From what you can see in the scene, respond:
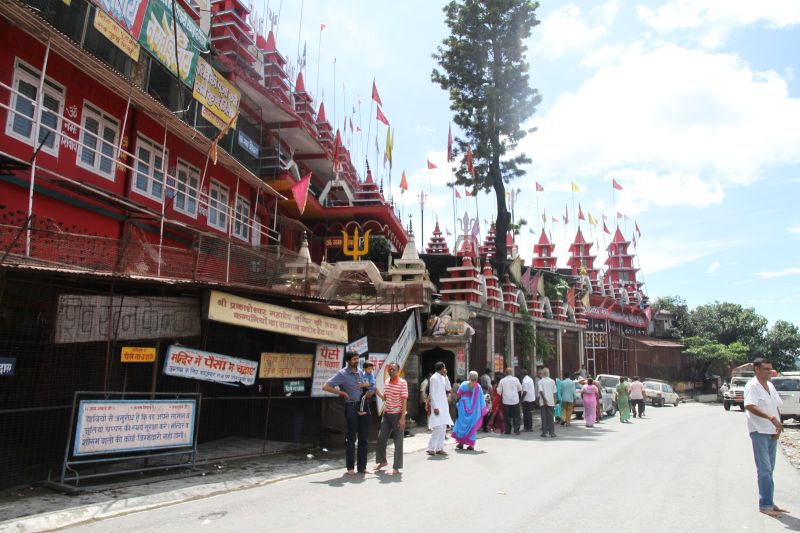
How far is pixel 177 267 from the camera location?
391 inches

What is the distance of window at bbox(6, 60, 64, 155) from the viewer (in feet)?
37.5

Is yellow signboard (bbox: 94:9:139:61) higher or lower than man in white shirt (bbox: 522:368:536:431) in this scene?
higher

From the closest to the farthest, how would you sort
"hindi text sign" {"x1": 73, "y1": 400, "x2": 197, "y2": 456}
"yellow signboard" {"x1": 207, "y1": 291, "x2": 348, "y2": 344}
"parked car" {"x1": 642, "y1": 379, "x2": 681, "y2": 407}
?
"hindi text sign" {"x1": 73, "y1": 400, "x2": 197, "y2": 456} → "yellow signboard" {"x1": 207, "y1": 291, "x2": 348, "y2": 344} → "parked car" {"x1": 642, "y1": 379, "x2": 681, "y2": 407}

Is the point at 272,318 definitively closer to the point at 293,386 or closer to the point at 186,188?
the point at 293,386

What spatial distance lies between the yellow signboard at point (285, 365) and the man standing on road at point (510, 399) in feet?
19.7

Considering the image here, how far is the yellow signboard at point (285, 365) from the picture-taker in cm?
1009

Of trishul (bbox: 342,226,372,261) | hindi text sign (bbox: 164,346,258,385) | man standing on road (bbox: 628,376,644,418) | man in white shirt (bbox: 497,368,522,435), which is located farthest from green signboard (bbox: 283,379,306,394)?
man standing on road (bbox: 628,376,644,418)

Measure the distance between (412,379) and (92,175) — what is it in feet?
34.8

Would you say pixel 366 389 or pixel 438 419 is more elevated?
pixel 366 389

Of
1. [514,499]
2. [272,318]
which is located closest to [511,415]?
[272,318]

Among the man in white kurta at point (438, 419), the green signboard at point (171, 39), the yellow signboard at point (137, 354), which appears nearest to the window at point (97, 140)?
the green signboard at point (171, 39)

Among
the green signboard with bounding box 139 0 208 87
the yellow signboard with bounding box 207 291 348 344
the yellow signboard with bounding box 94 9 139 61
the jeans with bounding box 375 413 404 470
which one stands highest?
the green signboard with bounding box 139 0 208 87

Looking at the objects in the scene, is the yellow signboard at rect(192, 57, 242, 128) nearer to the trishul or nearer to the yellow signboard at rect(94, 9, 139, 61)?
the yellow signboard at rect(94, 9, 139, 61)

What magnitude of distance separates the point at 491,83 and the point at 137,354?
24.3 m
